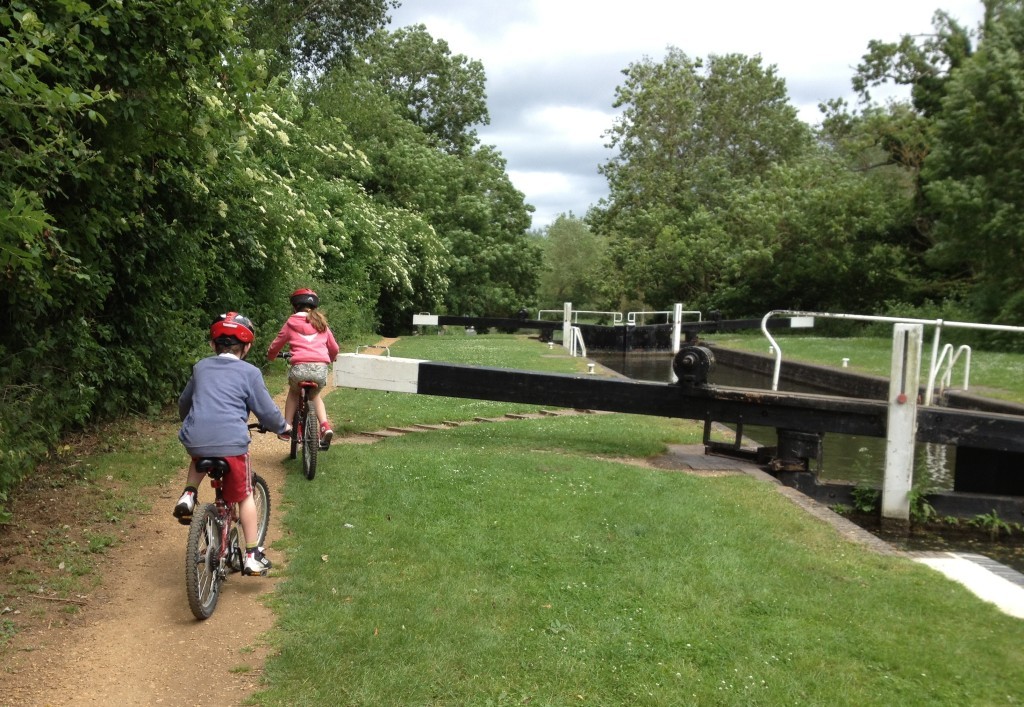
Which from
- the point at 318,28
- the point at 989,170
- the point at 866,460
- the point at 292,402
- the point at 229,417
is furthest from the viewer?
the point at 318,28

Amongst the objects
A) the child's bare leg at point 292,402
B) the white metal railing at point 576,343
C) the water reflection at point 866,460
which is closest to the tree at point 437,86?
the white metal railing at point 576,343

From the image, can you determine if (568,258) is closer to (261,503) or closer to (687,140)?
(687,140)

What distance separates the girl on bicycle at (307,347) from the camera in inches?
311

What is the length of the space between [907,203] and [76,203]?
1412 inches

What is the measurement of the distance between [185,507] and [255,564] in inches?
26.8

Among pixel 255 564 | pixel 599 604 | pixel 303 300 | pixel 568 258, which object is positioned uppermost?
pixel 568 258

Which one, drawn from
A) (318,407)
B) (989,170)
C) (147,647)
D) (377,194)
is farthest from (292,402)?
(377,194)

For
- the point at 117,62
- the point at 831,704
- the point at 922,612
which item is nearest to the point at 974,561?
the point at 922,612

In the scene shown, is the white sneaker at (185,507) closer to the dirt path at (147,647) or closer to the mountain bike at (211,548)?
the mountain bike at (211,548)

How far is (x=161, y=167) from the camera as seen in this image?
8.05 m

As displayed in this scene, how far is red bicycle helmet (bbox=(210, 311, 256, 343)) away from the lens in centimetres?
509

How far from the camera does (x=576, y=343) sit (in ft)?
89.4

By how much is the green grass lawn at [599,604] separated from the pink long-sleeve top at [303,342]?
3.73 feet

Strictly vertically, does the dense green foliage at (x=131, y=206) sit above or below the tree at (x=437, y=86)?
below
